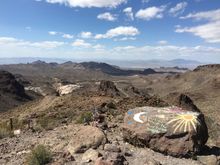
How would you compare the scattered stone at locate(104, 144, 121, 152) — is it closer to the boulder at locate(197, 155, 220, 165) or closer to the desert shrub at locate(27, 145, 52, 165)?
the desert shrub at locate(27, 145, 52, 165)

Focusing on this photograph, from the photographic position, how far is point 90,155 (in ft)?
35.3

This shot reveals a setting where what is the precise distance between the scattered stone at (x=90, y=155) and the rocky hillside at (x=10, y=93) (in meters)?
67.9

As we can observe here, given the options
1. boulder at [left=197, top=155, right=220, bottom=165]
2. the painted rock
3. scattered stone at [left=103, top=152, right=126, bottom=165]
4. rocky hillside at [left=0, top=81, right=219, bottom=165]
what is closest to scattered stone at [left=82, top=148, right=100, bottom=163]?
rocky hillside at [left=0, top=81, right=219, bottom=165]

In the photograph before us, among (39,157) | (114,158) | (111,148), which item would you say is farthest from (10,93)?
(114,158)

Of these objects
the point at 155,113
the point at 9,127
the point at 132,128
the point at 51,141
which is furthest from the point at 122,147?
the point at 9,127

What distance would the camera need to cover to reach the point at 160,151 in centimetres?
1166

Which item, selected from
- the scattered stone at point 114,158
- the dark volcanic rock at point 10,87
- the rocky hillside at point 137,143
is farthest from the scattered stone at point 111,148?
the dark volcanic rock at point 10,87

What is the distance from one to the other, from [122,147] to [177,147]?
73.7 inches

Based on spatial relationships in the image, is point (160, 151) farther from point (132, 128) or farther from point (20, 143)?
point (20, 143)

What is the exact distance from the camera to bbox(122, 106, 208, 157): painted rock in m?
11.4

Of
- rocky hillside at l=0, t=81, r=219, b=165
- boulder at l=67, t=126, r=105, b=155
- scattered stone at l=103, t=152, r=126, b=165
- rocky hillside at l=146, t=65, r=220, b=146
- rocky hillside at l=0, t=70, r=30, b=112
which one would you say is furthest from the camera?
rocky hillside at l=146, t=65, r=220, b=146

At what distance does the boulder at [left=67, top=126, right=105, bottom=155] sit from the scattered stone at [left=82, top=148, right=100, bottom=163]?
1.79ft

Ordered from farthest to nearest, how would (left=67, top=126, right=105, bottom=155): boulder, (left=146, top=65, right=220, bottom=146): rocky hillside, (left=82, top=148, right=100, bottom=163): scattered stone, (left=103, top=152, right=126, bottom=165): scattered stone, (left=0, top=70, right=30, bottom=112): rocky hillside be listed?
1. (left=146, top=65, right=220, bottom=146): rocky hillside
2. (left=0, top=70, right=30, bottom=112): rocky hillside
3. (left=67, top=126, right=105, bottom=155): boulder
4. (left=82, top=148, right=100, bottom=163): scattered stone
5. (left=103, top=152, right=126, bottom=165): scattered stone

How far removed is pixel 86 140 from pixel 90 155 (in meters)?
1.07
